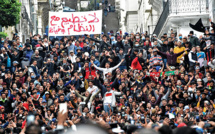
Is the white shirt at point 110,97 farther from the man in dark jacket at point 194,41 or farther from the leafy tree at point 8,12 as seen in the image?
the leafy tree at point 8,12

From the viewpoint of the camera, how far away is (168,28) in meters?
30.7

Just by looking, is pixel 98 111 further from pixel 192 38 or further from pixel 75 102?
pixel 192 38

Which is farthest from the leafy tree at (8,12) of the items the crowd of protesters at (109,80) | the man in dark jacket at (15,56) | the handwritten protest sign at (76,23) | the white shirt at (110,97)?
the white shirt at (110,97)

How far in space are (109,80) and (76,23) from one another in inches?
223

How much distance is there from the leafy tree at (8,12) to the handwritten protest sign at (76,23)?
17.6ft

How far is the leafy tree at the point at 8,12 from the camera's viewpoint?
2769 centimetres

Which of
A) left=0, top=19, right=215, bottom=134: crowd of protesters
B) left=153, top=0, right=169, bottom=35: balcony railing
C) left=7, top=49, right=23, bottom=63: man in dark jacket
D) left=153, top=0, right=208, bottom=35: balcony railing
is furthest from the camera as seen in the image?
left=153, top=0, right=169, bottom=35: balcony railing

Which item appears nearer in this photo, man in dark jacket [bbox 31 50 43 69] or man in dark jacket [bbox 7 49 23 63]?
man in dark jacket [bbox 31 50 43 69]

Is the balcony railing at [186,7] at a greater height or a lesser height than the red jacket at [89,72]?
greater

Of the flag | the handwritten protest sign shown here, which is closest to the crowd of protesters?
the flag

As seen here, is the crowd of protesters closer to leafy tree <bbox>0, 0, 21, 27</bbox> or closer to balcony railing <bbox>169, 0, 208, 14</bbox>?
leafy tree <bbox>0, 0, 21, 27</bbox>

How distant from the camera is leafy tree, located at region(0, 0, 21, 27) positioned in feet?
90.8

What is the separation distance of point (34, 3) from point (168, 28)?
22907 mm

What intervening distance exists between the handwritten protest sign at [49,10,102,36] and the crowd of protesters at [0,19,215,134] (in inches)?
39.7
